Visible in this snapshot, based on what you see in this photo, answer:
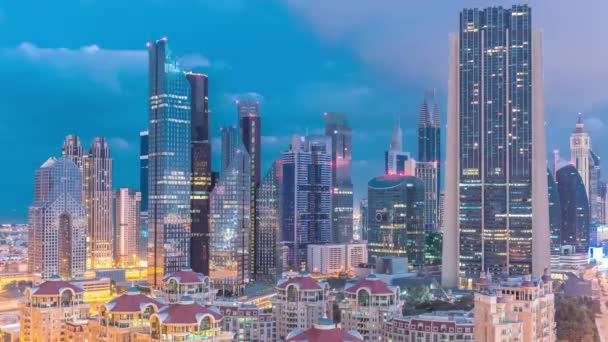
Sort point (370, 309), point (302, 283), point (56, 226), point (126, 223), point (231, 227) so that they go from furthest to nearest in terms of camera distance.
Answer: point (126, 223), point (231, 227), point (56, 226), point (302, 283), point (370, 309)

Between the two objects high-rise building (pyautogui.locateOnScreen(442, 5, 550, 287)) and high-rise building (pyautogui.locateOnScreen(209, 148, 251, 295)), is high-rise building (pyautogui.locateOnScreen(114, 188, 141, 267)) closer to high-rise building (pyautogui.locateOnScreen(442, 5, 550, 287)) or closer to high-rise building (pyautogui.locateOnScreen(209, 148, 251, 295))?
high-rise building (pyautogui.locateOnScreen(209, 148, 251, 295))

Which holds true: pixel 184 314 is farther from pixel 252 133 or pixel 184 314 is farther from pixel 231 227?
pixel 252 133

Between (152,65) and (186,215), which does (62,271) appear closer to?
(186,215)

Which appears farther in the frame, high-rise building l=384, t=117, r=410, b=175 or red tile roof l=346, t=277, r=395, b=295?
high-rise building l=384, t=117, r=410, b=175

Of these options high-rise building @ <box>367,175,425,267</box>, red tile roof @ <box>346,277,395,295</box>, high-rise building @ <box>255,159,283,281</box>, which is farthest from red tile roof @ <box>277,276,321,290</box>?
high-rise building @ <box>367,175,425,267</box>

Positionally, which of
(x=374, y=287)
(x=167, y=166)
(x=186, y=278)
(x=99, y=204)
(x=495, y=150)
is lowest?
(x=374, y=287)

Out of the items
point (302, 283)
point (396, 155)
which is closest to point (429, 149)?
point (396, 155)

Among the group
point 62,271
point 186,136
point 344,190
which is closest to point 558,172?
point 344,190
